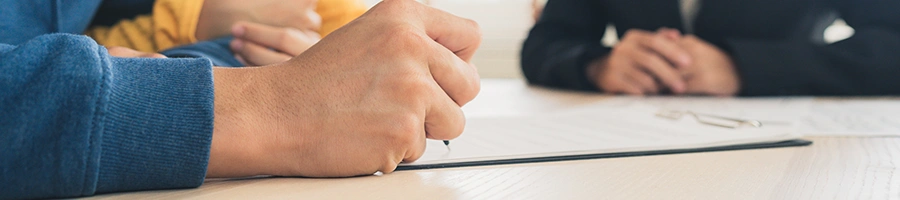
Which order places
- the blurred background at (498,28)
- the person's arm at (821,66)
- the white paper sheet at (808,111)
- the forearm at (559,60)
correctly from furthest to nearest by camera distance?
the blurred background at (498,28), the forearm at (559,60), the person's arm at (821,66), the white paper sheet at (808,111)

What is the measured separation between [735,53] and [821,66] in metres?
0.13

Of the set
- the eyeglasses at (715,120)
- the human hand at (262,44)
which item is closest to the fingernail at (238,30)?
the human hand at (262,44)

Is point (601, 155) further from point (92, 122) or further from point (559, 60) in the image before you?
point (559, 60)

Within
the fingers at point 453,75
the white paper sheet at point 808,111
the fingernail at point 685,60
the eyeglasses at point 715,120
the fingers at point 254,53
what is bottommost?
the white paper sheet at point 808,111

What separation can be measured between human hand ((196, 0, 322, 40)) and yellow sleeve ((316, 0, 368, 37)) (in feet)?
0.11

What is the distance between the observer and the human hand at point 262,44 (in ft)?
2.26

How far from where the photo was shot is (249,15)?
773mm

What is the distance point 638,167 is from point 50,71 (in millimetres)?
336

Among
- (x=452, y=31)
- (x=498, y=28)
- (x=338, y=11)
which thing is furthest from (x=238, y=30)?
(x=498, y=28)

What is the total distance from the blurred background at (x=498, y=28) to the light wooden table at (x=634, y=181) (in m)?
2.28

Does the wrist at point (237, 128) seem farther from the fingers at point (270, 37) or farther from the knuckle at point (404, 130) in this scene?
the fingers at point (270, 37)

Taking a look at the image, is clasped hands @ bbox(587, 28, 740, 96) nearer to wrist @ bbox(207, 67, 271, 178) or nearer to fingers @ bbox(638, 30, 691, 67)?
fingers @ bbox(638, 30, 691, 67)

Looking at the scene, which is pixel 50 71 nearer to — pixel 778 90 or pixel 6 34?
pixel 6 34

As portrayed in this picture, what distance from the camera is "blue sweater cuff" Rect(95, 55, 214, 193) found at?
346mm
